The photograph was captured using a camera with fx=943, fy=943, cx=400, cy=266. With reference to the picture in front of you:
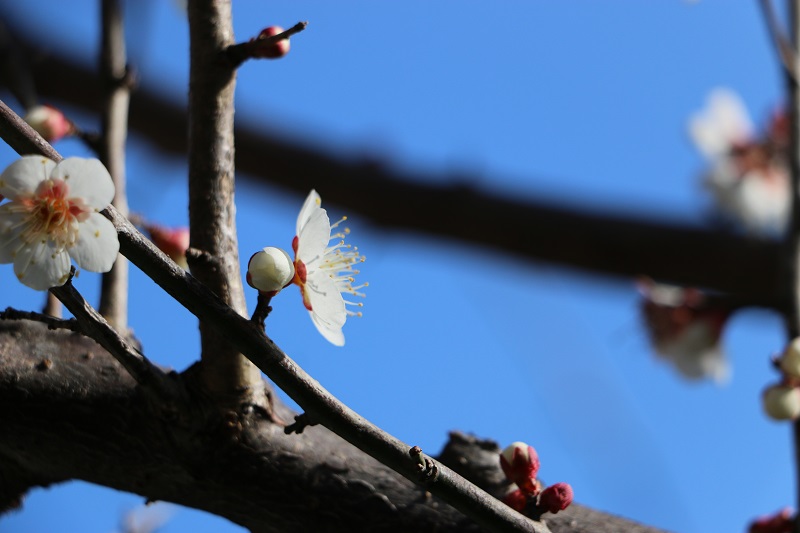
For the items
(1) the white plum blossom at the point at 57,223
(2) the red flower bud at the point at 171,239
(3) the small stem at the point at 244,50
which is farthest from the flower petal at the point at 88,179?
(2) the red flower bud at the point at 171,239

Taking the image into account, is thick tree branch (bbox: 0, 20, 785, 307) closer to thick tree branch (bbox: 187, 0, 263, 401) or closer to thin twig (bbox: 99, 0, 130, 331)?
thin twig (bbox: 99, 0, 130, 331)

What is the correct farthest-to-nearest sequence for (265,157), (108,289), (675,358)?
(265,157) < (675,358) < (108,289)

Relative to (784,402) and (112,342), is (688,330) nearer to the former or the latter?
(784,402)

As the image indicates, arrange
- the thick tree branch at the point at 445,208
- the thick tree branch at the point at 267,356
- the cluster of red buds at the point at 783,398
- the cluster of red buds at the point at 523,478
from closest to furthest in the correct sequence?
the thick tree branch at the point at 267,356 → the cluster of red buds at the point at 523,478 → the cluster of red buds at the point at 783,398 → the thick tree branch at the point at 445,208

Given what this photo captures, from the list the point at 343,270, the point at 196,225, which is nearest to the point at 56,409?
the point at 196,225

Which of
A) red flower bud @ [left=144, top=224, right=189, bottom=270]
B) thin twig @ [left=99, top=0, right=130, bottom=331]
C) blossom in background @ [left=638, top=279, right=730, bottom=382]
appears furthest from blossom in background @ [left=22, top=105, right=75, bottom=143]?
blossom in background @ [left=638, top=279, right=730, bottom=382]

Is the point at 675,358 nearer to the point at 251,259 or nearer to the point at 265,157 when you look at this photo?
the point at 265,157

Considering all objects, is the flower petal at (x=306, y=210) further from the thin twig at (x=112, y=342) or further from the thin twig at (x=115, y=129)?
the thin twig at (x=115, y=129)
